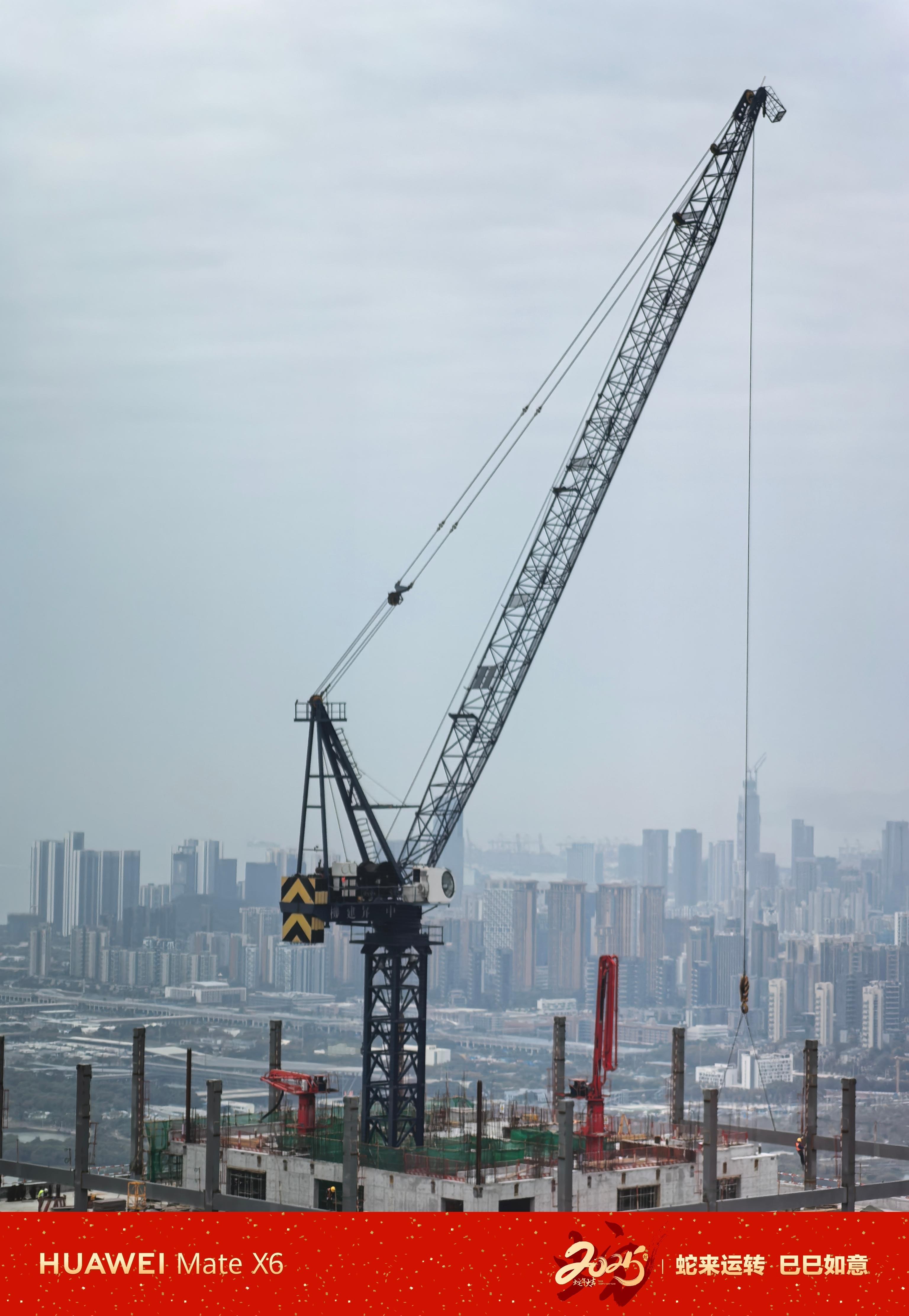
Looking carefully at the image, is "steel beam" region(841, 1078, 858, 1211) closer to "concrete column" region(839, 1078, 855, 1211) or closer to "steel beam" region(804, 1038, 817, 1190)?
"concrete column" region(839, 1078, 855, 1211)

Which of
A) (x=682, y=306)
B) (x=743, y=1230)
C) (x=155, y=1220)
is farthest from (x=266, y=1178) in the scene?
(x=682, y=306)

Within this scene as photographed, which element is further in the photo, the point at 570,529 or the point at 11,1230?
the point at 570,529

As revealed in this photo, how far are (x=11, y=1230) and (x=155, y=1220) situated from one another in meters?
3.15

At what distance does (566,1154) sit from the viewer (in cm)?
5366

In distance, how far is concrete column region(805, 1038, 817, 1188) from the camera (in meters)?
68.1

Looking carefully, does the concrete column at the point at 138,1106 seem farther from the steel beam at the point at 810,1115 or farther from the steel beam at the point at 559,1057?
the steel beam at the point at 810,1115

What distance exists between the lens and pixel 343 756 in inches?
2830

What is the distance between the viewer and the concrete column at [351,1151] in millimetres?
53000

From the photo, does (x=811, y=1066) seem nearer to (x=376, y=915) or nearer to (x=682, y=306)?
(x=376, y=915)

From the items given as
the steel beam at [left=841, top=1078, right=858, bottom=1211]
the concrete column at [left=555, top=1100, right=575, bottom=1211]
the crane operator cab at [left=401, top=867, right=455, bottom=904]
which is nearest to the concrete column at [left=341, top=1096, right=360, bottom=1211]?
the concrete column at [left=555, top=1100, right=575, bottom=1211]

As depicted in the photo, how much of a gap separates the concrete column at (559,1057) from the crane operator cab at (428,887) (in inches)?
267

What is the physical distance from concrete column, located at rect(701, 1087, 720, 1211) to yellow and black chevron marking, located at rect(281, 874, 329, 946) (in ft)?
56.7

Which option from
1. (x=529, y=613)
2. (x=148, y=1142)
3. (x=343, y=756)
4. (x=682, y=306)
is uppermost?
(x=682, y=306)

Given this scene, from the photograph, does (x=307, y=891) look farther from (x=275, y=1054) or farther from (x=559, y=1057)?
(x=559, y=1057)
